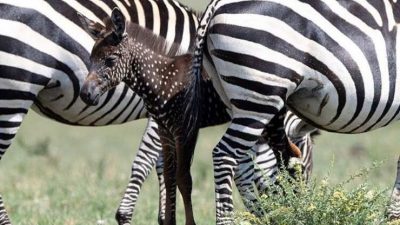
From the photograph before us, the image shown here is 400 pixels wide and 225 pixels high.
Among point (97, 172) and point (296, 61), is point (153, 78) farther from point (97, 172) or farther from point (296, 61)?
point (97, 172)

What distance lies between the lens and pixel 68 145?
21.4m

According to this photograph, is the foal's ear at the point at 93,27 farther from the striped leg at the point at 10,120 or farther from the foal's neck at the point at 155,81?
the striped leg at the point at 10,120

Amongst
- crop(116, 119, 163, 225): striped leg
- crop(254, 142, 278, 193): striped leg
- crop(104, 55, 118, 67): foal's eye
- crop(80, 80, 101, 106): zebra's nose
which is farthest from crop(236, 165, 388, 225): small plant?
crop(116, 119, 163, 225): striped leg

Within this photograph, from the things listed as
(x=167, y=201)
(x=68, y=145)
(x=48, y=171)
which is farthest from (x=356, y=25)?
(x=68, y=145)

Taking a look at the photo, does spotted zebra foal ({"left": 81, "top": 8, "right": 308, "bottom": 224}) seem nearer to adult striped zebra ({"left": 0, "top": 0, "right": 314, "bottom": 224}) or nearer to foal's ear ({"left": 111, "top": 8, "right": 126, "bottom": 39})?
foal's ear ({"left": 111, "top": 8, "right": 126, "bottom": 39})

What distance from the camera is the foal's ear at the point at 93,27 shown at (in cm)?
740

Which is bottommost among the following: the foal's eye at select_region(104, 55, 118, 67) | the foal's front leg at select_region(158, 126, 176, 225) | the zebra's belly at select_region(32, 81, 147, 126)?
the foal's front leg at select_region(158, 126, 176, 225)

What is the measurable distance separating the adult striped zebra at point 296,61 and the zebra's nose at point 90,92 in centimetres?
77

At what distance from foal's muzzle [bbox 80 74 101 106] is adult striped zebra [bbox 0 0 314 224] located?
851mm

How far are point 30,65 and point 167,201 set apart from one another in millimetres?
1555

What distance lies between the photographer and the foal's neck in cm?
743

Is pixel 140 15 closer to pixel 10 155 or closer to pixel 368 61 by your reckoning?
pixel 368 61

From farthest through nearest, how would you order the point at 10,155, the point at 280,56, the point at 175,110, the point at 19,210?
the point at 10,155, the point at 19,210, the point at 175,110, the point at 280,56

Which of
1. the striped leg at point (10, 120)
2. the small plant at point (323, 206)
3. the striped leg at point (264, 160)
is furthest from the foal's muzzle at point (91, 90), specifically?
the striped leg at point (264, 160)
